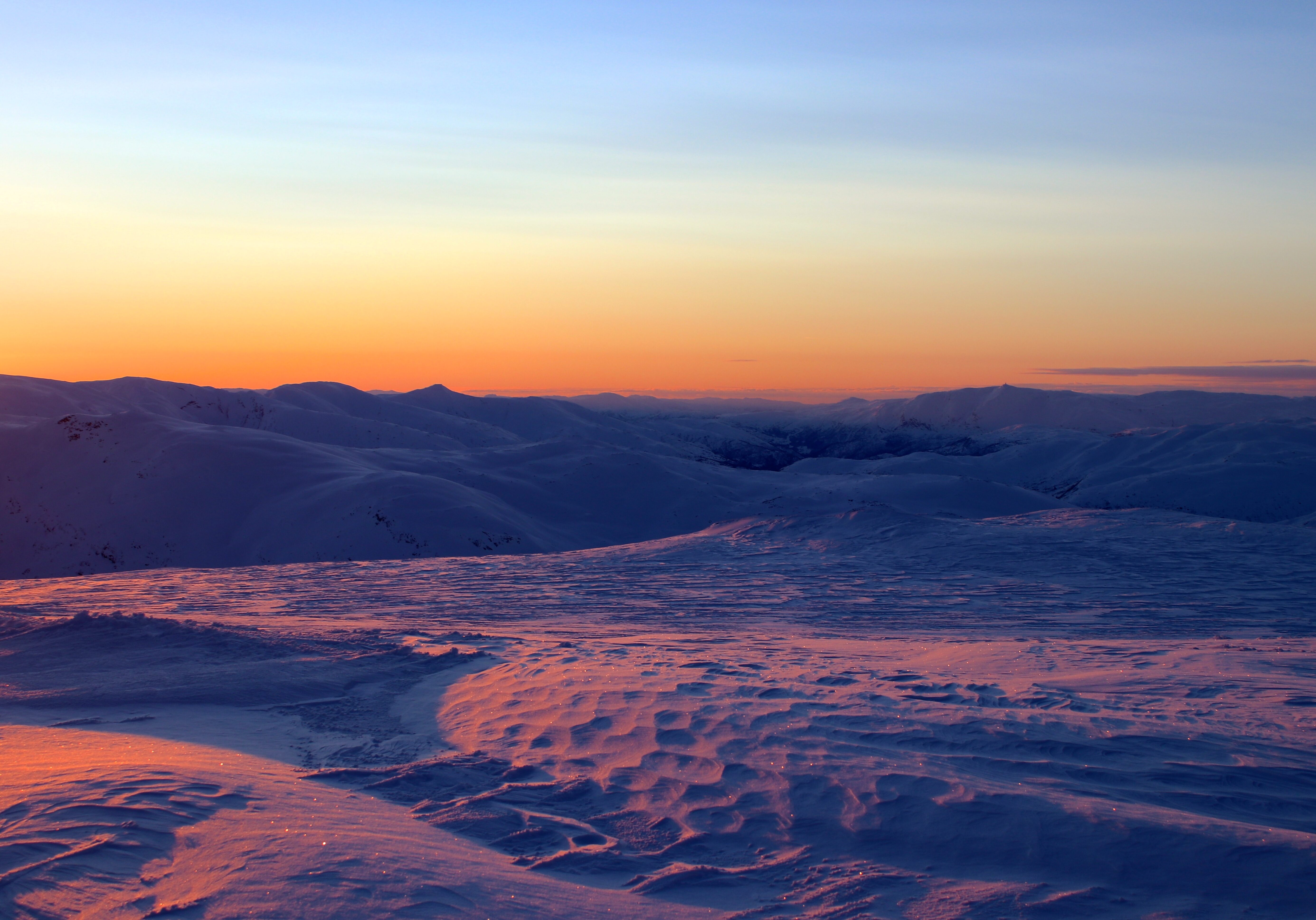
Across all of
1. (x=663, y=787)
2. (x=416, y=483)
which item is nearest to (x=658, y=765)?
(x=663, y=787)

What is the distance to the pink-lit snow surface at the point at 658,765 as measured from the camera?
3.23 metres

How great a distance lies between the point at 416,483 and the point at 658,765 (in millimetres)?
17911

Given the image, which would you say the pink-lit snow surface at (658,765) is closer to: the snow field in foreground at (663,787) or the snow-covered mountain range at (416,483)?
the snow field in foreground at (663,787)

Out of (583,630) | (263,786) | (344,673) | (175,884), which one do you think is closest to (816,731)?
(263,786)

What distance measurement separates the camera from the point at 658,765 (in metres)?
4.57

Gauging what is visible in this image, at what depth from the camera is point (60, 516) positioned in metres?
A: 19.8

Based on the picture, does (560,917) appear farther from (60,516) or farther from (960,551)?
(60,516)

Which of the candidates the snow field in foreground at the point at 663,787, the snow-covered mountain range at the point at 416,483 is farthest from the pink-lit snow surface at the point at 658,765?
the snow-covered mountain range at the point at 416,483

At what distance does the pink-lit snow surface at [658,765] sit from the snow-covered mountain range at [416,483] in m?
9.93

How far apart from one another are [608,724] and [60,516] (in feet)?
65.0

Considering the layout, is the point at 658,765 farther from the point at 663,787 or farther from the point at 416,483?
the point at 416,483

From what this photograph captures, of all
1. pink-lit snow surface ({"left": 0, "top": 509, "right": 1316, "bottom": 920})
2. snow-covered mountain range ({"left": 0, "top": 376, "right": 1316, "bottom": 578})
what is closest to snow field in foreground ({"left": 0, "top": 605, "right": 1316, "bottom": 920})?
pink-lit snow surface ({"left": 0, "top": 509, "right": 1316, "bottom": 920})

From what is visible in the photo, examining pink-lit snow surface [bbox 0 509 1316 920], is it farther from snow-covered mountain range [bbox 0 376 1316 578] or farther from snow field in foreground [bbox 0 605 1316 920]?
snow-covered mountain range [bbox 0 376 1316 578]

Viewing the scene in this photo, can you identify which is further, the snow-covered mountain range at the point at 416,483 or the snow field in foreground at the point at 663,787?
the snow-covered mountain range at the point at 416,483
